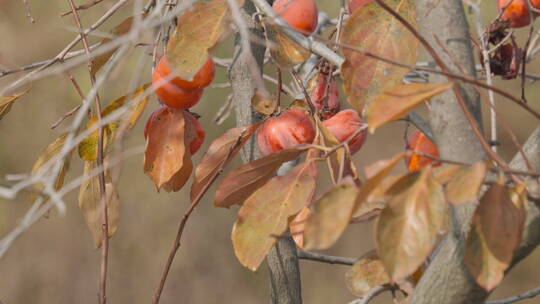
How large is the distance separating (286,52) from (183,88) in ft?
0.36

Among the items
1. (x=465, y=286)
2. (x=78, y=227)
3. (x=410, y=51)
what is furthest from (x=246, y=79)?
(x=78, y=227)

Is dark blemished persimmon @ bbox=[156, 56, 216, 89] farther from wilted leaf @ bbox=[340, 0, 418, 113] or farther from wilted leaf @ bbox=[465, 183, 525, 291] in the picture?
wilted leaf @ bbox=[465, 183, 525, 291]

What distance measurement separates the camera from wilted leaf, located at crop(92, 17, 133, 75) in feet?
2.53

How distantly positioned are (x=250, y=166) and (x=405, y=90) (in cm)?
22

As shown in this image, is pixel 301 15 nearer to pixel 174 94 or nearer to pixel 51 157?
pixel 174 94

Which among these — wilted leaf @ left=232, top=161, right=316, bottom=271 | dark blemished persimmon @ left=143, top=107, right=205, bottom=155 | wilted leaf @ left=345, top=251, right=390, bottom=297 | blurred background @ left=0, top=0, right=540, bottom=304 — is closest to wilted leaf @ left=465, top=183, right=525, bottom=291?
wilted leaf @ left=232, top=161, right=316, bottom=271

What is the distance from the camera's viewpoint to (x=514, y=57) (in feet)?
3.21

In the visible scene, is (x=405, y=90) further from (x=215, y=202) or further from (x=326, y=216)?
(x=215, y=202)

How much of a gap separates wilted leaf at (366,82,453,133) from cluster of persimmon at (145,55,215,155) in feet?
0.87

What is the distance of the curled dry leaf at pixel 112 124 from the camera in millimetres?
753

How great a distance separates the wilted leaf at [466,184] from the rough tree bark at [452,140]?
0.10 metres

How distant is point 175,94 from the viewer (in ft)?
2.51

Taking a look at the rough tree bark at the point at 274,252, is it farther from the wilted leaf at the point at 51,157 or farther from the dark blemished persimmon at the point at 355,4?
the wilted leaf at the point at 51,157

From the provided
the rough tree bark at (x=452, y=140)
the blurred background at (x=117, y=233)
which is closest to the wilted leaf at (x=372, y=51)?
the rough tree bark at (x=452, y=140)
